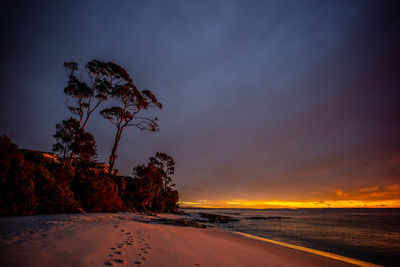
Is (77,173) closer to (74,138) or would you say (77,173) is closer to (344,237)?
(74,138)

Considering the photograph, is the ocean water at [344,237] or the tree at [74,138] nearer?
the ocean water at [344,237]

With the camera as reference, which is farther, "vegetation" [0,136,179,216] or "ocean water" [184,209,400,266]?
"vegetation" [0,136,179,216]

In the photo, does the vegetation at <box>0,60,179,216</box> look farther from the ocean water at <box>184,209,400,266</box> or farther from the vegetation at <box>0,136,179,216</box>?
the ocean water at <box>184,209,400,266</box>

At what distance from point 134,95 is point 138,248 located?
2594 centimetres

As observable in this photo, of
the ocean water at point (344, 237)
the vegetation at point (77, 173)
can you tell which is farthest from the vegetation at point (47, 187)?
the ocean water at point (344, 237)

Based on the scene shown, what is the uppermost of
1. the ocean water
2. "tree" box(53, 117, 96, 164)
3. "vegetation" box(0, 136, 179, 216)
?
"tree" box(53, 117, 96, 164)

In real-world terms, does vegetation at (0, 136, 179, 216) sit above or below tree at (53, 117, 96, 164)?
below

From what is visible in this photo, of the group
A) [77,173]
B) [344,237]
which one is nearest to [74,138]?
[77,173]

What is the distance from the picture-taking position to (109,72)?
25688 mm

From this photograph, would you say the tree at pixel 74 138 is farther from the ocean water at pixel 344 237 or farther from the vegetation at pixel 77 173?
the ocean water at pixel 344 237

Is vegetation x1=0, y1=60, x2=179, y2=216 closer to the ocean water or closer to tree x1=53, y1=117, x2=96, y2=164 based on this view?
tree x1=53, y1=117, x2=96, y2=164

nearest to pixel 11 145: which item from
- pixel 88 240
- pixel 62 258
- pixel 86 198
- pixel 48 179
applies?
pixel 48 179

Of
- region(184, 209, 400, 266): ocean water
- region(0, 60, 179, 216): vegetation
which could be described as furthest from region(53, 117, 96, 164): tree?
region(184, 209, 400, 266): ocean water

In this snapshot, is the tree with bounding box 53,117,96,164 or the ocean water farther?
the tree with bounding box 53,117,96,164
